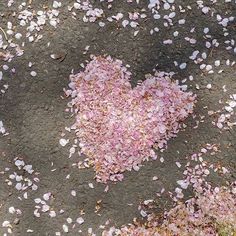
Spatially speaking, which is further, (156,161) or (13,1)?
(13,1)

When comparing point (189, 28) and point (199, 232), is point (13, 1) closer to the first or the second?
point (189, 28)

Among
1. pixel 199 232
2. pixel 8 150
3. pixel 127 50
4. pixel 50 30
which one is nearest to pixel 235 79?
pixel 127 50

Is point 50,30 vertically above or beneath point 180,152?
above

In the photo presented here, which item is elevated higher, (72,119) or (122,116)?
(122,116)

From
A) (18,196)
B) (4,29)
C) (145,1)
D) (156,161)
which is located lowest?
(18,196)

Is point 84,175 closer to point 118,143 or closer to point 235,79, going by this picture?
point 118,143

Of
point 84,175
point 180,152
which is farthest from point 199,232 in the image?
point 84,175
